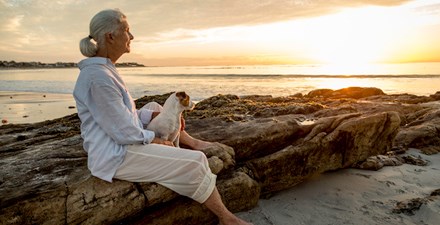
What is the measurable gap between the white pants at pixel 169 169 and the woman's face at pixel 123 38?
1116mm

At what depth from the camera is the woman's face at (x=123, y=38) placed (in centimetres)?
362

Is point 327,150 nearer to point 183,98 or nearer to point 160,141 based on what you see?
point 183,98

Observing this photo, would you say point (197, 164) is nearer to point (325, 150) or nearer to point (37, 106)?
point (325, 150)

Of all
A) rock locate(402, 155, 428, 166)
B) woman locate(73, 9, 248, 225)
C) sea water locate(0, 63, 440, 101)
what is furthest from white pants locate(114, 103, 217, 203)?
sea water locate(0, 63, 440, 101)

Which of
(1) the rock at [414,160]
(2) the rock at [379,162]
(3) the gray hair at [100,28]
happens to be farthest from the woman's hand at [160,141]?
(1) the rock at [414,160]

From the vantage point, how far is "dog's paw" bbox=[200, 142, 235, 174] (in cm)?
457

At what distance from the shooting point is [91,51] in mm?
3584

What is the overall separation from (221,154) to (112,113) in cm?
186

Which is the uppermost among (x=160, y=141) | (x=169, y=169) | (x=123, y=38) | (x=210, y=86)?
(x=123, y=38)

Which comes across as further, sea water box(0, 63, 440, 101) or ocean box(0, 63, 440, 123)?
sea water box(0, 63, 440, 101)

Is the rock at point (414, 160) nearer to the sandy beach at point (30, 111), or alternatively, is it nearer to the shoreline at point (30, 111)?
the shoreline at point (30, 111)

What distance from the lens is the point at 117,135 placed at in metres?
3.44

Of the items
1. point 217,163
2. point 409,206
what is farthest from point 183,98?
point 409,206

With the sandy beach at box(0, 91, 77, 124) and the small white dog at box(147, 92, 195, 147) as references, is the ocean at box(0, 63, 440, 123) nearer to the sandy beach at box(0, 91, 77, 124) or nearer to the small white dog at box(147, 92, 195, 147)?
the sandy beach at box(0, 91, 77, 124)
